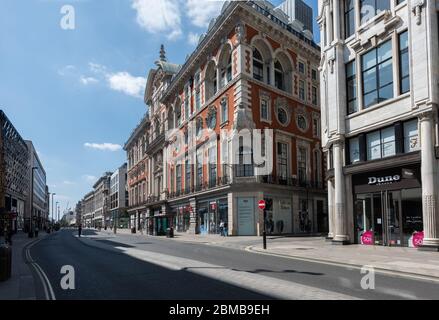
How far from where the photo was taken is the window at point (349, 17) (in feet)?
81.5

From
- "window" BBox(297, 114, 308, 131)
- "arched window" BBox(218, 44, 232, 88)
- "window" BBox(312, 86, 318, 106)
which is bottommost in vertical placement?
"window" BBox(297, 114, 308, 131)

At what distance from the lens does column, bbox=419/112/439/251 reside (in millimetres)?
18569

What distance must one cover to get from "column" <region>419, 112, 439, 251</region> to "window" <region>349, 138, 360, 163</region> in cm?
505

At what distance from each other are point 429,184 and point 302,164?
25.7 meters

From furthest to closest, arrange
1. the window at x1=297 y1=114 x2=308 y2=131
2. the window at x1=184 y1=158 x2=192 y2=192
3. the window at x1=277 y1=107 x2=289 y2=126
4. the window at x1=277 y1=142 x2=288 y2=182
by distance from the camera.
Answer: the window at x1=184 y1=158 x2=192 y2=192, the window at x1=297 y1=114 x2=308 y2=131, the window at x1=277 y1=107 x2=289 y2=126, the window at x1=277 y1=142 x2=288 y2=182

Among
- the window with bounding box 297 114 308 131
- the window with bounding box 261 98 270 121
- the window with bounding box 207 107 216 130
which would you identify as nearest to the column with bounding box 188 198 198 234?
the window with bounding box 207 107 216 130

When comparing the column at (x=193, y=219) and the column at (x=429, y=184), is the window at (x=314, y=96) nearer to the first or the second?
the column at (x=193, y=219)

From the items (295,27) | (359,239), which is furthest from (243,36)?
(359,239)

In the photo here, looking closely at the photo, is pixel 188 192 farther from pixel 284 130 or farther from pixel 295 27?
pixel 295 27

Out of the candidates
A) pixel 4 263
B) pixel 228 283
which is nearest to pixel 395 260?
pixel 228 283

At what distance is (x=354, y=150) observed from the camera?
24.6 m

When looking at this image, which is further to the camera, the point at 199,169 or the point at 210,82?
the point at 199,169

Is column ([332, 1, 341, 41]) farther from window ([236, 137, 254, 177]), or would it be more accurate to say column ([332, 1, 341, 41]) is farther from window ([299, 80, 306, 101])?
window ([299, 80, 306, 101])

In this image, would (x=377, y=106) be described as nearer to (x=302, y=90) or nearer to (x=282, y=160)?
(x=282, y=160)
